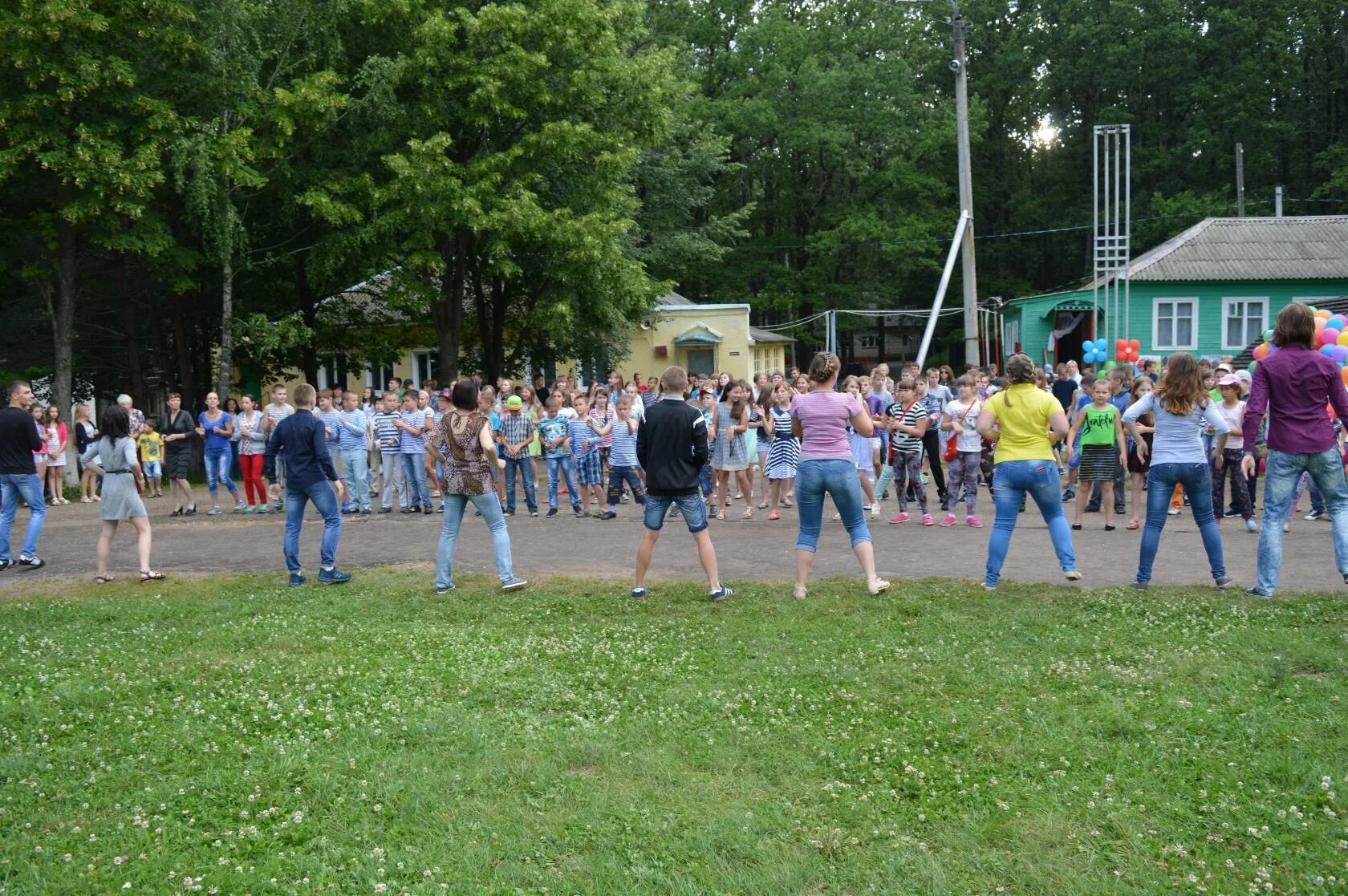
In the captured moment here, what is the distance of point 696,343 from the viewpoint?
132 feet

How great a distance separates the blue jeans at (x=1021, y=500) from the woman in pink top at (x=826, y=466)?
94 centimetres

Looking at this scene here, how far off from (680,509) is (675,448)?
529 millimetres

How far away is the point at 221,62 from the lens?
22766 millimetres

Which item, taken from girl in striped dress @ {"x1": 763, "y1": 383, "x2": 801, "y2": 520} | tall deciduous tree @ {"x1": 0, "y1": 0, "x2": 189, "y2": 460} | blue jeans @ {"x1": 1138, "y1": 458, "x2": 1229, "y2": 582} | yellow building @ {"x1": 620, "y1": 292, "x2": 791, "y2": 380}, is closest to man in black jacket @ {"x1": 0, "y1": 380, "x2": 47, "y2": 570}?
girl in striped dress @ {"x1": 763, "y1": 383, "x2": 801, "y2": 520}

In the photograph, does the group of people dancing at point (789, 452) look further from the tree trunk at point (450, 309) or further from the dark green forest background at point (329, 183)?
the tree trunk at point (450, 309)

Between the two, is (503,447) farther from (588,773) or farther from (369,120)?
(369,120)

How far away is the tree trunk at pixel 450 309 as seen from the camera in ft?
91.0

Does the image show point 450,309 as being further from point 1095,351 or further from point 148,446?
point 1095,351

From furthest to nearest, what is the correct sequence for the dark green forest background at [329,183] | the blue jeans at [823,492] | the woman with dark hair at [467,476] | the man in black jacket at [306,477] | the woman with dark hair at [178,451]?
the dark green forest background at [329,183]
the woman with dark hair at [178,451]
the man in black jacket at [306,477]
the woman with dark hair at [467,476]
the blue jeans at [823,492]

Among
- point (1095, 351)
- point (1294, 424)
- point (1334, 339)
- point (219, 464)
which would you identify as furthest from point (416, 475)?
point (1095, 351)

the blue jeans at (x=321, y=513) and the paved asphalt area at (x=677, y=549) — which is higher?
the blue jeans at (x=321, y=513)

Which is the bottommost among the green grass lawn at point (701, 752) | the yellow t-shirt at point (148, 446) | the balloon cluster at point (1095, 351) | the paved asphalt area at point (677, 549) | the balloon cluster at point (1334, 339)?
the green grass lawn at point (701, 752)

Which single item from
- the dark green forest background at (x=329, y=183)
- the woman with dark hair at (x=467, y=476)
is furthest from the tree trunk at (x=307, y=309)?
the woman with dark hair at (x=467, y=476)

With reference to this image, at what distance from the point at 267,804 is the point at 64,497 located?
18.8 meters
